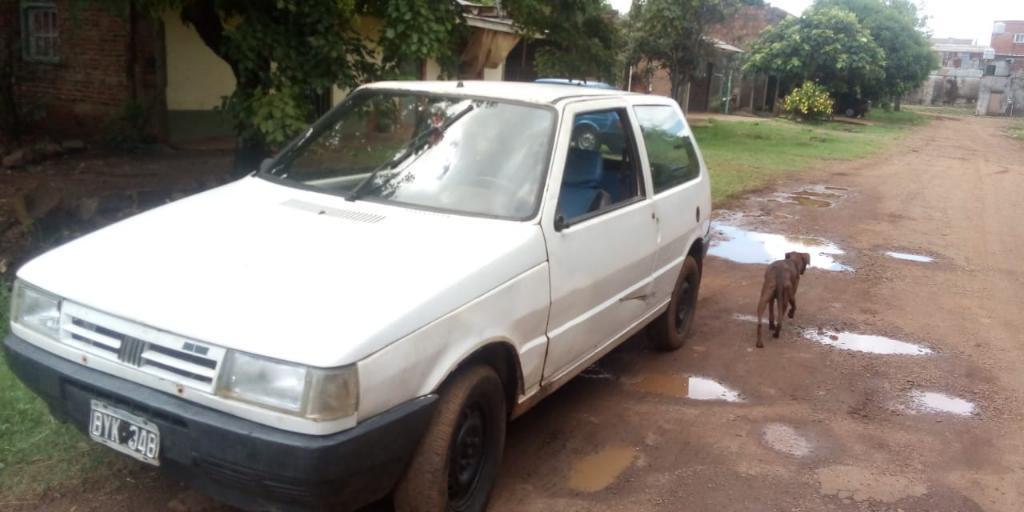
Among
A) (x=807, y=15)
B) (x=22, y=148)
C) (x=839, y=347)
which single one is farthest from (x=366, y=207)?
(x=807, y=15)

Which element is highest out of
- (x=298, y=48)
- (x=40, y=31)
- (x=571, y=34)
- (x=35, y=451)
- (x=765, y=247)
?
A: (x=571, y=34)

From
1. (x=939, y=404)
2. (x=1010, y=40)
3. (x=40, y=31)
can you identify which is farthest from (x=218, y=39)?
(x=1010, y=40)

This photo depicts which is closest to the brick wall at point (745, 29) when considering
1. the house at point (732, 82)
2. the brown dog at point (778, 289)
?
the house at point (732, 82)

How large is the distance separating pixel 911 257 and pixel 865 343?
348 centimetres

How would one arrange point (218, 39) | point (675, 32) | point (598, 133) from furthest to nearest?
point (675, 32) < point (218, 39) < point (598, 133)

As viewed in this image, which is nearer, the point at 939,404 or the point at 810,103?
the point at 939,404

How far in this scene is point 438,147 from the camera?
416 cm

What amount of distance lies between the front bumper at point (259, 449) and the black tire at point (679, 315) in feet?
9.74

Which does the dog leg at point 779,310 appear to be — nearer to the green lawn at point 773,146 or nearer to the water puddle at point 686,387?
the water puddle at point 686,387

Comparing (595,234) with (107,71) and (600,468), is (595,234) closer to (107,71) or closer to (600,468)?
(600,468)

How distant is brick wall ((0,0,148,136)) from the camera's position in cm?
1341

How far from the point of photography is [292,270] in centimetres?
311

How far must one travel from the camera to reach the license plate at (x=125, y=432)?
285cm

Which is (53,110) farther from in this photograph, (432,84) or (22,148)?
(432,84)
